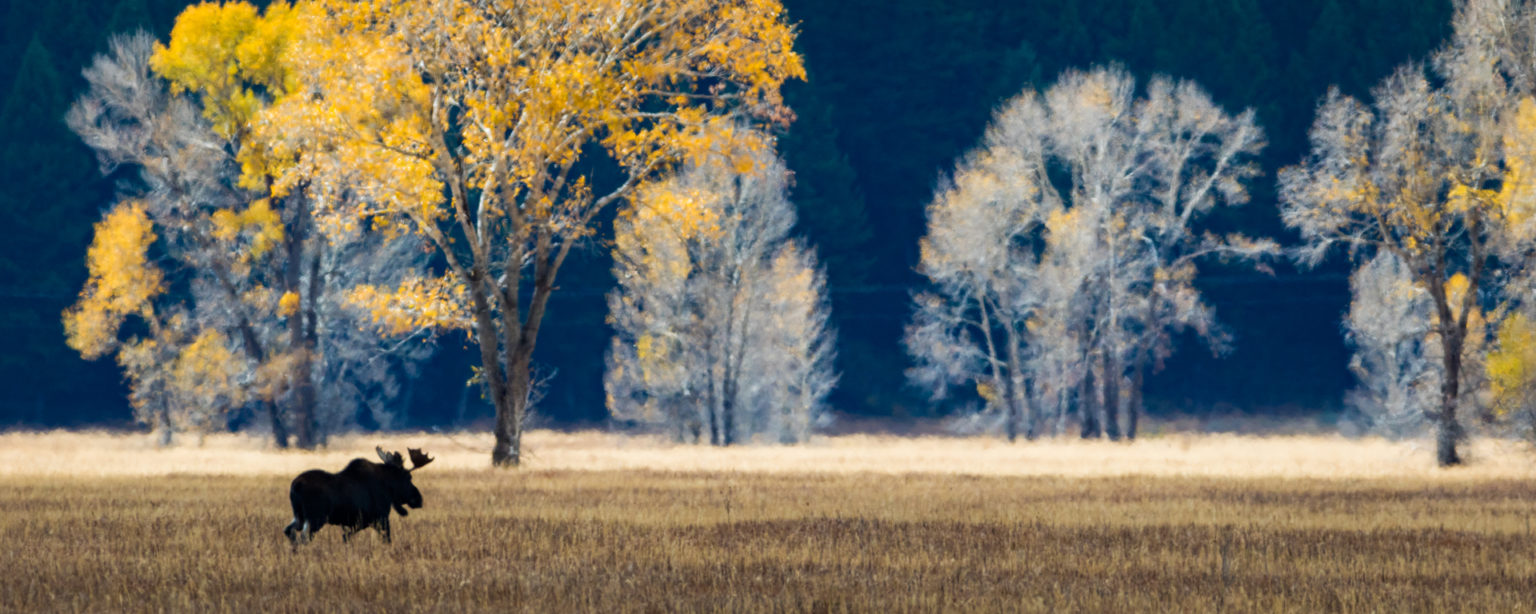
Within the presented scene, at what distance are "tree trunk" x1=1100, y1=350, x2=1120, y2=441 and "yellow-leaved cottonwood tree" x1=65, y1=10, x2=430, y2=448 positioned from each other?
71.0ft

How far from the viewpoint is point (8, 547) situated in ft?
40.7

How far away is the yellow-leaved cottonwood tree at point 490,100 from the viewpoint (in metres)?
24.3

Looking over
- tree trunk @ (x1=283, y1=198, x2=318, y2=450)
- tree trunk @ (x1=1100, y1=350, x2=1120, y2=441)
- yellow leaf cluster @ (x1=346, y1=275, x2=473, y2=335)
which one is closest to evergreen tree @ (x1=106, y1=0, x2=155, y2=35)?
tree trunk @ (x1=283, y1=198, x2=318, y2=450)

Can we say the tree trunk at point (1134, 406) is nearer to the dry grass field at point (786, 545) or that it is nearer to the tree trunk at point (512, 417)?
the dry grass field at point (786, 545)

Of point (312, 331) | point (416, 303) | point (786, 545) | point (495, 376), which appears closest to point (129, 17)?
point (312, 331)

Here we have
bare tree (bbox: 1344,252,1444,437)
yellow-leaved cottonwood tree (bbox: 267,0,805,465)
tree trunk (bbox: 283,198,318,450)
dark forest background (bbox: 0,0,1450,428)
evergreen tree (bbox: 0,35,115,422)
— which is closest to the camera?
yellow-leaved cottonwood tree (bbox: 267,0,805,465)

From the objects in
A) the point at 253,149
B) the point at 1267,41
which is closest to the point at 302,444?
the point at 253,149

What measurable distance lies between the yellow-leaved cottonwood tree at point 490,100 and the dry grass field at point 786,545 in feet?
13.3

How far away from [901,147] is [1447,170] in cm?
5080

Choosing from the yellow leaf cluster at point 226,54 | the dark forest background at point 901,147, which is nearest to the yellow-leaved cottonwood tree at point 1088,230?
the yellow leaf cluster at point 226,54

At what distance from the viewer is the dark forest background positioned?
66938 millimetres

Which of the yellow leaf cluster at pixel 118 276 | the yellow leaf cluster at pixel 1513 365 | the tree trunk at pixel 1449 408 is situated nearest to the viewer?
the yellow leaf cluster at pixel 1513 365

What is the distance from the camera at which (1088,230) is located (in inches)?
1864

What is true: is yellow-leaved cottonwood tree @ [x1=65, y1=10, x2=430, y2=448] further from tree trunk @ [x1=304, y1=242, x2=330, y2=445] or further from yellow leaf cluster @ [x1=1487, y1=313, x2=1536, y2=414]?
yellow leaf cluster @ [x1=1487, y1=313, x2=1536, y2=414]
